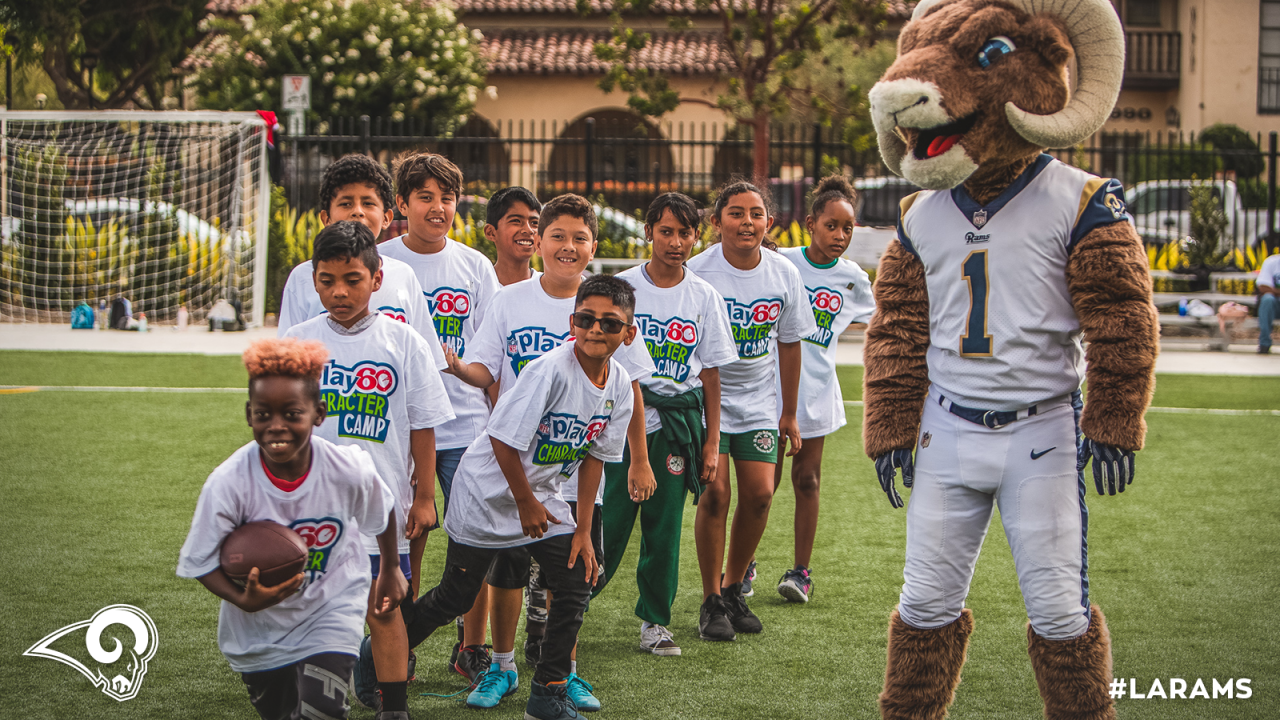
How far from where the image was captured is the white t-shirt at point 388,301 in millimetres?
4219

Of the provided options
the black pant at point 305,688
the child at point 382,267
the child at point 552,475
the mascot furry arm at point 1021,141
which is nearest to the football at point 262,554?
the black pant at point 305,688

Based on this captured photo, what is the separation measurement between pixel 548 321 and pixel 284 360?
1.48 m

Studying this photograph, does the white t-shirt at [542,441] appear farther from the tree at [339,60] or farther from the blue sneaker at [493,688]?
the tree at [339,60]

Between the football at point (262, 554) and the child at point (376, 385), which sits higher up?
the child at point (376, 385)

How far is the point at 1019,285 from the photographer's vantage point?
3463mm

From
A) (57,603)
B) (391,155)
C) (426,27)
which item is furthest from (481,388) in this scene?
(426,27)

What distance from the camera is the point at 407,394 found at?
379cm

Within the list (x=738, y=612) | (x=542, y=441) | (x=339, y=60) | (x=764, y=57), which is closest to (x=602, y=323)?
(x=542, y=441)

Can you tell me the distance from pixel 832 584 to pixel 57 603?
3.50 meters

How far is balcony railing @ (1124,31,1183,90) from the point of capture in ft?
84.9

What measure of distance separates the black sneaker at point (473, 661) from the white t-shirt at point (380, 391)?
82cm

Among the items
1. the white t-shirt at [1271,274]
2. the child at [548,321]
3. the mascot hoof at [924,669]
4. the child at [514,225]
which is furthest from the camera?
the white t-shirt at [1271,274]

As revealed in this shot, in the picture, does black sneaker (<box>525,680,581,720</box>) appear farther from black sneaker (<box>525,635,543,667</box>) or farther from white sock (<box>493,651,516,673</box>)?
black sneaker (<box>525,635,543,667</box>)

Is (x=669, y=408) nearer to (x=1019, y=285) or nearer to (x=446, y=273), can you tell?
(x=446, y=273)
